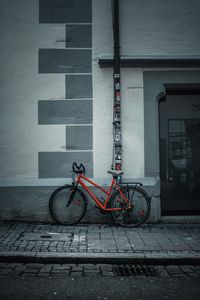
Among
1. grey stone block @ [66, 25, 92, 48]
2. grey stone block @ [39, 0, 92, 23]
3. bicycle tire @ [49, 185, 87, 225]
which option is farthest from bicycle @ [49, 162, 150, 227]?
grey stone block @ [39, 0, 92, 23]

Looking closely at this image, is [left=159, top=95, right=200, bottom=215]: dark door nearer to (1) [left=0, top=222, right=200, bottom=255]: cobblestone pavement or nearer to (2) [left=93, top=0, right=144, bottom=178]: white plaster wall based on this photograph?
(2) [left=93, top=0, right=144, bottom=178]: white plaster wall

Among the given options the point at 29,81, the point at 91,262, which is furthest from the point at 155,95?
the point at 91,262

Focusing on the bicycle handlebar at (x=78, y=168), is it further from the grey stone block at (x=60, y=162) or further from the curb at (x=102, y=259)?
the curb at (x=102, y=259)

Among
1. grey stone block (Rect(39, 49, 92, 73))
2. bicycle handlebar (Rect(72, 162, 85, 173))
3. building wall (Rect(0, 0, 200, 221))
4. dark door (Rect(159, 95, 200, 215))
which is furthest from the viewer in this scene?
dark door (Rect(159, 95, 200, 215))

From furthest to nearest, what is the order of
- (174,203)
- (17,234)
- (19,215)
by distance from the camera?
(174,203) → (19,215) → (17,234)

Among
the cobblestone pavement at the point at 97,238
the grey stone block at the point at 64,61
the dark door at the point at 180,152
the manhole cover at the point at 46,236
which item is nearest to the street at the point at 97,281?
the cobblestone pavement at the point at 97,238

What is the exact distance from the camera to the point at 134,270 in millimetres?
4098

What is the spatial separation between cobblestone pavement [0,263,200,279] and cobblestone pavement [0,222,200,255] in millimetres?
332

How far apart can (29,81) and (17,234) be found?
340cm

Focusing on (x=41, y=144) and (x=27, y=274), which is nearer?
(x=27, y=274)

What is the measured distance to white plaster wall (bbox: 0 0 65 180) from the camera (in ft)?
21.8

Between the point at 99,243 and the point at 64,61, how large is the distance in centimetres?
414

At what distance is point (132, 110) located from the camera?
6.71 meters

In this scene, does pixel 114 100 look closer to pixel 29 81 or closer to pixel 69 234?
pixel 29 81
